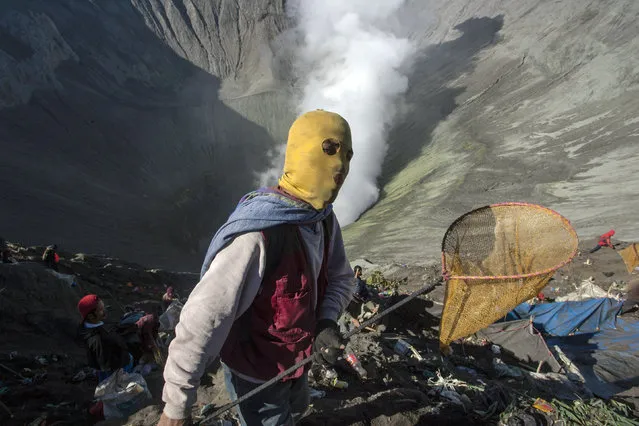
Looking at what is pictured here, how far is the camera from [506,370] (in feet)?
19.2

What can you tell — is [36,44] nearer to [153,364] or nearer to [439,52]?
[153,364]

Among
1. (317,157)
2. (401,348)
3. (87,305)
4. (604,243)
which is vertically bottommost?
(401,348)

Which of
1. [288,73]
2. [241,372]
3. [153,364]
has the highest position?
[288,73]

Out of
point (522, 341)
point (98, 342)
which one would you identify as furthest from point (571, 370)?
point (98, 342)

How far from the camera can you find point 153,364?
4.79m

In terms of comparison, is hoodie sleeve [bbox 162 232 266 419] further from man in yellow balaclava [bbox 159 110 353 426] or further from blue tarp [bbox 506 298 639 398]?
blue tarp [bbox 506 298 639 398]

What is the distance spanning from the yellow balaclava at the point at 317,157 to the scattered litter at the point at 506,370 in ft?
18.7

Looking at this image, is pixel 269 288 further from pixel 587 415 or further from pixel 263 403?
pixel 587 415

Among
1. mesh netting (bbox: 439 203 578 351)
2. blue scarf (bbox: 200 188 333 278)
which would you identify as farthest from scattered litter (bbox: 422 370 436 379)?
blue scarf (bbox: 200 188 333 278)

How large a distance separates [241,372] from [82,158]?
2962 centimetres

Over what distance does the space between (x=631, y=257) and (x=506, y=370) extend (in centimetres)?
801

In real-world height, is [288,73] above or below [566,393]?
above

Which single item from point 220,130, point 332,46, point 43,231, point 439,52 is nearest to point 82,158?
point 43,231

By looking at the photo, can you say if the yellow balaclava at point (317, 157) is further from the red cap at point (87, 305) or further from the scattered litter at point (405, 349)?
the scattered litter at point (405, 349)
